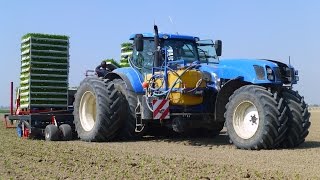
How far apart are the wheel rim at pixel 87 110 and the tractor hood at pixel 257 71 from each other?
3284mm

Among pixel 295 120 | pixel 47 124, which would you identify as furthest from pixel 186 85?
pixel 47 124

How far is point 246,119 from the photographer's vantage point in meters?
9.21

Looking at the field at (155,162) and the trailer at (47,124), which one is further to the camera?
the trailer at (47,124)

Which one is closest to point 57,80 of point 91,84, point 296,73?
point 91,84

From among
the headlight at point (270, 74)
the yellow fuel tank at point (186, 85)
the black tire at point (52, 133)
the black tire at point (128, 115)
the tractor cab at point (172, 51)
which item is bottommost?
the black tire at point (52, 133)

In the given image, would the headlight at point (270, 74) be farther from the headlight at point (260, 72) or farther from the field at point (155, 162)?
the field at point (155, 162)

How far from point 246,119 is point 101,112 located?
10.8 ft

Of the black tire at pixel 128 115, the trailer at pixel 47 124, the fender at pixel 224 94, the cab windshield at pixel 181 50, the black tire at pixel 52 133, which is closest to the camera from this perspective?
the fender at pixel 224 94

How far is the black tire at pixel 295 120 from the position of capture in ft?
28.7

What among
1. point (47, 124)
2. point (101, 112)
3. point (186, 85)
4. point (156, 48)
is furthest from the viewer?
point (47, 124)

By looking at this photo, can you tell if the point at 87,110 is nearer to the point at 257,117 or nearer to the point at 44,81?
the point at 44,81

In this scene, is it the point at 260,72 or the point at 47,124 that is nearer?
the point at 260,72

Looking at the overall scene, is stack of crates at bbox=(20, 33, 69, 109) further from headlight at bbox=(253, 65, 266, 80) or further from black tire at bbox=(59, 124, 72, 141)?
headlight at bbox=(253, 65, 266, 80)

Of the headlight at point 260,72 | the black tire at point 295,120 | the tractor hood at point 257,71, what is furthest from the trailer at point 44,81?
the black tire at point 295,120
